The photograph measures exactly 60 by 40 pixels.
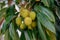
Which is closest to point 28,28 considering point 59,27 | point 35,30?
point 35,30

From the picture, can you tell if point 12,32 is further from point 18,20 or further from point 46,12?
point 46,12

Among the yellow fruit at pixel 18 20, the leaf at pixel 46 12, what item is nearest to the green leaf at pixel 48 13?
the leaf at pixel 46 12

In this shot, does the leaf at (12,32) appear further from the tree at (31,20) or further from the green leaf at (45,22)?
the green leaf at (45,22)

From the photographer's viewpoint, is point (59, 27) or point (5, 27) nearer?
point (5, 27)

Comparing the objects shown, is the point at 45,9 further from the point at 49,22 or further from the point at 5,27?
the point at 5,27

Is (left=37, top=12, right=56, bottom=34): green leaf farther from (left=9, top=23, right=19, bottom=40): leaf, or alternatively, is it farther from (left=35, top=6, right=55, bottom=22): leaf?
(left=9, top=23, right=19, bottom=40): leaf

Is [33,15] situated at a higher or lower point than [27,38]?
higher
